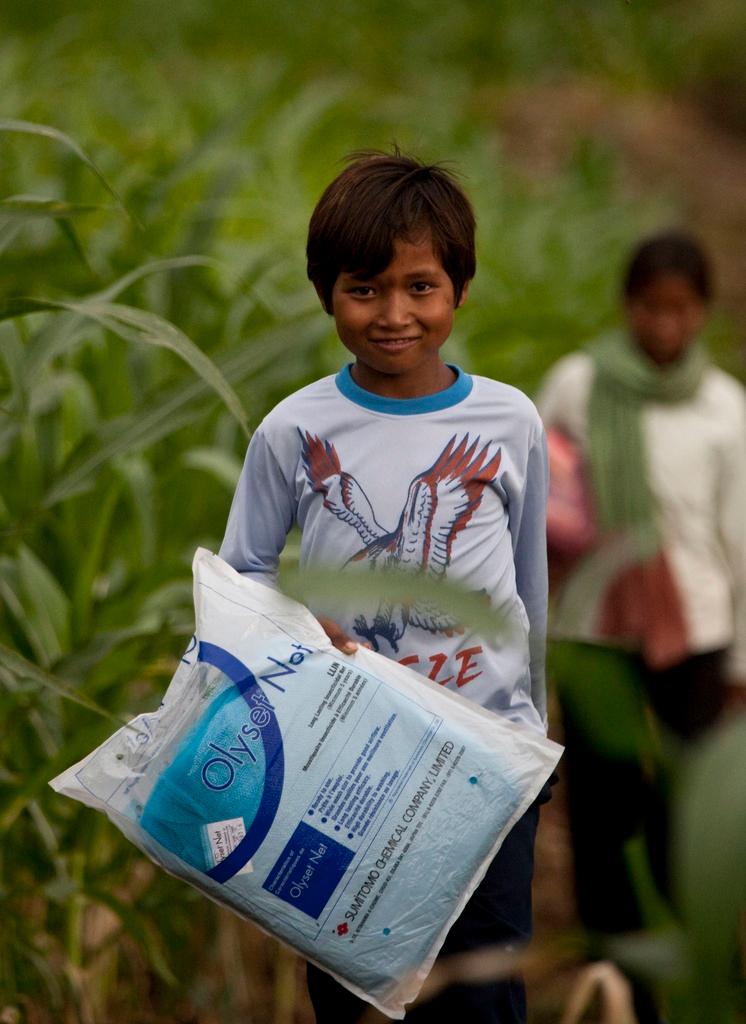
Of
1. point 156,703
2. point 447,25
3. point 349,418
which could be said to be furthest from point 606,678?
point 447,25

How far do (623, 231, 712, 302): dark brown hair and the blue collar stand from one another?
1.47 metres

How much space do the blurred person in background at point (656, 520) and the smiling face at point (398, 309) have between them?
1.28 m

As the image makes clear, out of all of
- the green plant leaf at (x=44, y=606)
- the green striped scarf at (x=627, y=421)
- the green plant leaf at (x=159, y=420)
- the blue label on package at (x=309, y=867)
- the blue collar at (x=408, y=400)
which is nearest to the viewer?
the blue label on package at (x=309, y=867)

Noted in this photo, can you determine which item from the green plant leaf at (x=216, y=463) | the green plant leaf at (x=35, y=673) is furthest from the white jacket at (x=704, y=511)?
the green plant leaf at (x=35, y=673)

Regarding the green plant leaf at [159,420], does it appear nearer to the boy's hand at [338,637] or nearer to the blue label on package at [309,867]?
the boy's hand at [338,637]

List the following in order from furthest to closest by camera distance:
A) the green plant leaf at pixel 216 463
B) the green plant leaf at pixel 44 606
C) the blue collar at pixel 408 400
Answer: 1. the green plant leaf at pixel 216 463
2. the green plant leaf at pixel 44 606
3. the blue collar at pixel 408 400

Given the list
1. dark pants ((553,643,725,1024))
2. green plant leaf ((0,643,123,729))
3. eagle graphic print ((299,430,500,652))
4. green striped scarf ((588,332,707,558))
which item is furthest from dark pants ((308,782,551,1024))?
green striped scarf ((588,332,707,558))

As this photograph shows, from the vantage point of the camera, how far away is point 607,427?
3.21 m

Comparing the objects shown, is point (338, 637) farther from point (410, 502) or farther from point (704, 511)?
point (704, 511)

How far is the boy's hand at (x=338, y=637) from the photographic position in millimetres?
1744

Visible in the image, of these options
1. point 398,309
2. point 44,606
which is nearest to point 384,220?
point 398,309

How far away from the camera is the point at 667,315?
3.27 m

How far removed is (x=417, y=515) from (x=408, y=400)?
0.13m

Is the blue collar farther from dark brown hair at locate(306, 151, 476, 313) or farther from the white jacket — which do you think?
the white jacket
